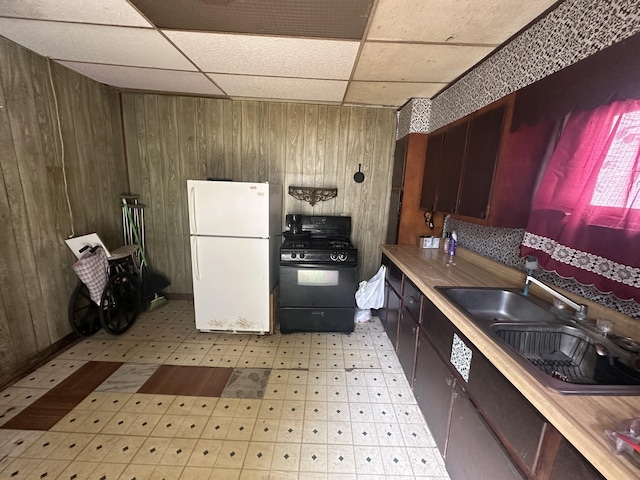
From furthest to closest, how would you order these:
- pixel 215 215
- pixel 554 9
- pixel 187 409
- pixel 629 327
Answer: pixel 215 215
pixel 187 409
pixel 554 9
pixel 629 327

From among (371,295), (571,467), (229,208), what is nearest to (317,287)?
(371,295)

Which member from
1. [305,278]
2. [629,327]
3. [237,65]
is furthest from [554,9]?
[305,278]

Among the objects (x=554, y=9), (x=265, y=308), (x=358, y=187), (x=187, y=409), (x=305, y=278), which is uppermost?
(x=554, y=9)

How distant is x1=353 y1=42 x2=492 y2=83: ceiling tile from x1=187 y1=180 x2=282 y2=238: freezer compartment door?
1.27 m

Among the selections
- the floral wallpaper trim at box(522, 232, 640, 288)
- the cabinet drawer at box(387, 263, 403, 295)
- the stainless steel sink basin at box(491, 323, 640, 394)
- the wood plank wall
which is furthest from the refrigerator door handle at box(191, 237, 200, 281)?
the floral wallpaper trim at box(522, 232, 640, 288)

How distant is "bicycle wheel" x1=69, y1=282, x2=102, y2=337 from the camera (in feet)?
7.77

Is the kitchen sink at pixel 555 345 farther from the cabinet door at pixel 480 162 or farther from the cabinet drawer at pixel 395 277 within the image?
the cabinet drawer at pixel 395 277

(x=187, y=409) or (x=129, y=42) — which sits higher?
(x=129, y=42)

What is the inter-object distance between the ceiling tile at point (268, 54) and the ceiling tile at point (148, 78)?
342mm

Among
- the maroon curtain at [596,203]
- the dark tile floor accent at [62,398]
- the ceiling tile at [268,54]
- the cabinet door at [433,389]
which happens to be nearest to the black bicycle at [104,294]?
the dark tile floor accent at [62,398]

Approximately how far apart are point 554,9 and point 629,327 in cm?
151

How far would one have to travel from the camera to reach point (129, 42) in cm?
178

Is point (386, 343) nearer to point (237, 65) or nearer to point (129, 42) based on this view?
point (237, 65)

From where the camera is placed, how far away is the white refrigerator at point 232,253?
95.6 inches
